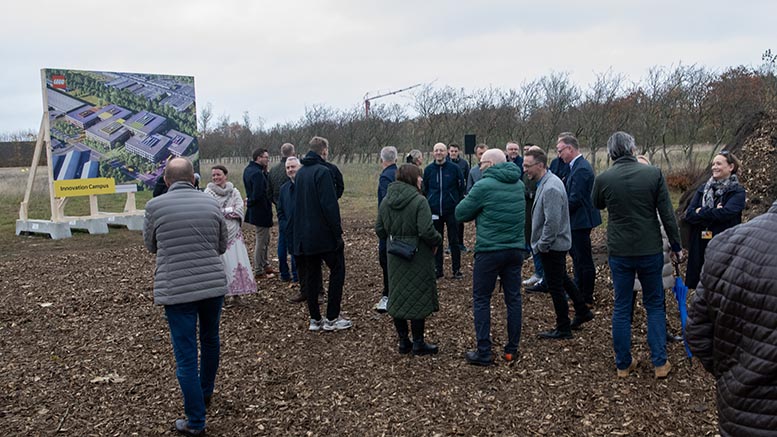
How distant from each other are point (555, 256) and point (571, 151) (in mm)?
1284

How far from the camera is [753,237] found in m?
2.12

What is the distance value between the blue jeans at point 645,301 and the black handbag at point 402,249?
1576 millimetres

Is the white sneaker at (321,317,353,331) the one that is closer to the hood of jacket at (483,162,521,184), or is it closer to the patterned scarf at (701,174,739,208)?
the hood of jacket at (483,162,521,184)

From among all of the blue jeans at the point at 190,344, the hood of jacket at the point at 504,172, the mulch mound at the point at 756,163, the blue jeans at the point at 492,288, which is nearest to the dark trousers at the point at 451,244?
the blue jeans at the point at 492,288

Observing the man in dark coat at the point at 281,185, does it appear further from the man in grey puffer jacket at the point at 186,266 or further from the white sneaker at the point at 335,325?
the man in grey puffer jacket at the point at 186,266

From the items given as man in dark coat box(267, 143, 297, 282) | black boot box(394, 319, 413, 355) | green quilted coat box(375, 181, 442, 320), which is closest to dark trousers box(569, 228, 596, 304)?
green quilted coat box(375, 181, 442, 320)

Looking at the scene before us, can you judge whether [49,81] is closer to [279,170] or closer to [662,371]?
[279,170]

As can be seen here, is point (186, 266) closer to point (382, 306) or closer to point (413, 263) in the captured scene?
point (413, 263)

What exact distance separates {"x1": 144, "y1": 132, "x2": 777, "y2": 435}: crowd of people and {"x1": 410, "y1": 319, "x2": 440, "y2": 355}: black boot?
0.03 ft

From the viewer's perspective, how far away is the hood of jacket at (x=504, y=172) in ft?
16.1

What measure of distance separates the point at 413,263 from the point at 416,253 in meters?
0.09

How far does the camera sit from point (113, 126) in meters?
14.3

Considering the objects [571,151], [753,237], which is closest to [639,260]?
[571,151]

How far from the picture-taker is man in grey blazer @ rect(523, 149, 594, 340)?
5352 millimetres
